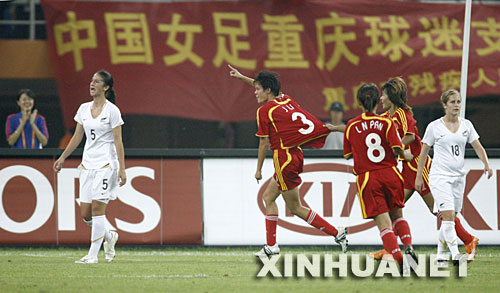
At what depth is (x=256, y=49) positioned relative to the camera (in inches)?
606

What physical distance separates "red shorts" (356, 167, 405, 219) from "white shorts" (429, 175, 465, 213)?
4.20ft

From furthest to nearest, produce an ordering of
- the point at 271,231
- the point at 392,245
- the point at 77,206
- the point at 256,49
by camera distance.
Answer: the point at 256,49
the point at 77,206
the point at 271,231
the point at 392,245

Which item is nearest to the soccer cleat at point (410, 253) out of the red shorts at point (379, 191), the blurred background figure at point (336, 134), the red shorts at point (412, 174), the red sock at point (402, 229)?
the red sock at point (402, 229)

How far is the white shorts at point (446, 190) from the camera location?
9430 mm

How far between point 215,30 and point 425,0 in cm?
423

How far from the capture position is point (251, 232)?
12.3 meters

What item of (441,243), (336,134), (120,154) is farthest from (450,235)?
(336,134)

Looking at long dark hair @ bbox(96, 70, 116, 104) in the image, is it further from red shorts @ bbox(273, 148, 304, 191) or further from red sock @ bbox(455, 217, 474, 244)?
red sock @ bbox(455, 217, 474, 244)

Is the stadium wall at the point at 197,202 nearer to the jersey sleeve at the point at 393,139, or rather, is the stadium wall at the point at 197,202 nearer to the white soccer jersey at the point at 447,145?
the white soccer jersey at the point at 447,145

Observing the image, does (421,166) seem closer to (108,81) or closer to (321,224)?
(321,224)

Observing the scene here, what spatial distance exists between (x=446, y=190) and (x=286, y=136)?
1.84 meters

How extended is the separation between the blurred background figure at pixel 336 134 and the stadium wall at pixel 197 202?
4.40 ft

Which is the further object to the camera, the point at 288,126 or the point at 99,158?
the point at 288,126

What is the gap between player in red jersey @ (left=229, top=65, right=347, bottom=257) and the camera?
990 centimetres
